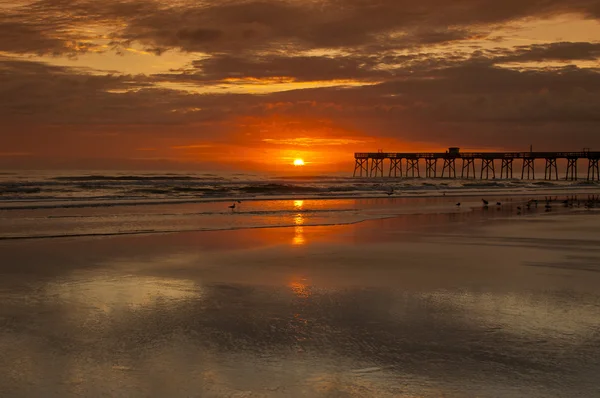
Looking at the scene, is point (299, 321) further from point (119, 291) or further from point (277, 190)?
point (277, 190)

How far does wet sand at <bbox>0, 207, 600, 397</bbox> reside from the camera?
6.00 metres

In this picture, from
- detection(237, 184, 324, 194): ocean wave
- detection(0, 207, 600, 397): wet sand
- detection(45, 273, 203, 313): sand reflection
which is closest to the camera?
detection(0, 207, 600, 397): wet sand

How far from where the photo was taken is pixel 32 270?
40.8 feet

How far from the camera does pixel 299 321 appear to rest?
8.30m

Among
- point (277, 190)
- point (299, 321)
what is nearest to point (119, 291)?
point (299, 321)

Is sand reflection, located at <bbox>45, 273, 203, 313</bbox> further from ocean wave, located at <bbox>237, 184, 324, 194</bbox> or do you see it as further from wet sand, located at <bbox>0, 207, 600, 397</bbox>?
ocean wave, located at <bbox>237, 184, 324, 194</bbox>

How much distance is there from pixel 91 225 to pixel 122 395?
1736cm

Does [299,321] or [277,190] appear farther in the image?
[277,190]

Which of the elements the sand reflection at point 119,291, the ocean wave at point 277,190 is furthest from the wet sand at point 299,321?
the ocean wave at point 277,190

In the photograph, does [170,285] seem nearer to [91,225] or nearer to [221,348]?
[221,348]

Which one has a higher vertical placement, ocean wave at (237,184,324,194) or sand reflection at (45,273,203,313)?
ocean wave at (237,184,324,194)

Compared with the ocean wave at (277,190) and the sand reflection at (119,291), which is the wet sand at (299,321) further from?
the ocean wave at (277,190)

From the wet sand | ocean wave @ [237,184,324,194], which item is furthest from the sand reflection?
ocean wave @ [237,184,324,194]

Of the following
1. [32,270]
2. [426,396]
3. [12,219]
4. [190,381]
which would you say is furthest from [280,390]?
[12,219]
